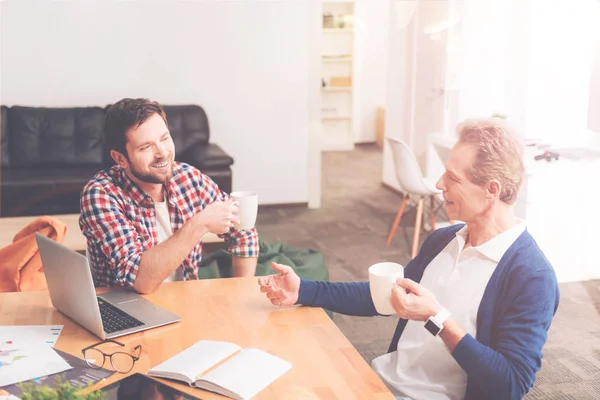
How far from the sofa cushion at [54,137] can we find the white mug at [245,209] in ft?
12.9

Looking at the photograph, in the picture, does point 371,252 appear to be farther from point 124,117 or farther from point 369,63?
point 369,63

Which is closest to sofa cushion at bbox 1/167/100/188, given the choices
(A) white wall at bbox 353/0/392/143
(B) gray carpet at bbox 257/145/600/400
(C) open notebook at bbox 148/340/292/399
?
(B) gray carpet at bbox 257/145/600/400

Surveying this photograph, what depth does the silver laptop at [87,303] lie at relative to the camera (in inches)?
62.0

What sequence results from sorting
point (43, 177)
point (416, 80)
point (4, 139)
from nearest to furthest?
point (43, 177)
point (4, 139)
point (416, 80)

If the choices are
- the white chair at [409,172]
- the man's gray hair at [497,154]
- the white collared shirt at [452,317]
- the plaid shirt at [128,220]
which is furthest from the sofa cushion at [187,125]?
the man's gray hair at [497,154]

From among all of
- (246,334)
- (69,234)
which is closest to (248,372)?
(246,334)

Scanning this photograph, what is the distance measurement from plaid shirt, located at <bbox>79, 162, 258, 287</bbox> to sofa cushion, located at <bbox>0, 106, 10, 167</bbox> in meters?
3.52

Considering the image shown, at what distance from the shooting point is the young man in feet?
6.30

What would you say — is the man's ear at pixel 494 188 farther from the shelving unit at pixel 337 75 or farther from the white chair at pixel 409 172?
the shelving unit at pixel 337 75

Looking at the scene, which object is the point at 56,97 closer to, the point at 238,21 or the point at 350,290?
the point at 238,21

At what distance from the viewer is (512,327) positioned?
1.45 m

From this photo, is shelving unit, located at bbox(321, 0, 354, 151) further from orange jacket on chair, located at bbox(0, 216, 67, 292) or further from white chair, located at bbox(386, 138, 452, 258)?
orange jacket on chair, located at bbox(0, 216, 67, 292)

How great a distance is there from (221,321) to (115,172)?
27.6 inches

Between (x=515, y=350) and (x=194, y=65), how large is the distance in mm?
4721
